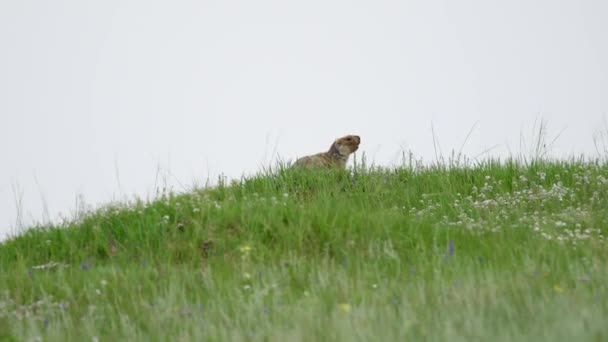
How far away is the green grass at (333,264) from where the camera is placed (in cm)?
446

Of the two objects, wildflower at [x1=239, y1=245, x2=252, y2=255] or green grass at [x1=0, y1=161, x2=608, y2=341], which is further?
→ wildflower at [x1=239, y1=245, x2=252, y2=255]

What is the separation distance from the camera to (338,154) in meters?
12.7

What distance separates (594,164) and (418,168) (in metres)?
2.81

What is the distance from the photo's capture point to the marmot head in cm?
1259

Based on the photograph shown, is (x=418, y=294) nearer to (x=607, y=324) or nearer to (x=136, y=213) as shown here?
(x=607, y=324)

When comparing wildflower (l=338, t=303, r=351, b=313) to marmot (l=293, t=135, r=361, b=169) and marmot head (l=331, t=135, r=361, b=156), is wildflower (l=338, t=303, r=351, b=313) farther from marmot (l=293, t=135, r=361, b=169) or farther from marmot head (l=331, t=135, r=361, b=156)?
marmot head (l=331, t=135, r=361, b=156)

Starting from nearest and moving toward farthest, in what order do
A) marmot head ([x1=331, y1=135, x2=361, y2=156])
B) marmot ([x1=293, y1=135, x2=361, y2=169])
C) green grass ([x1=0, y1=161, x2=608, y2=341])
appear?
green grass ([x1=0, y1=161, x2=608, y2=341]) → marmot ([x1=293, y1=135, x2=361, y2=169]) → marmot head ([x1=331, y1=135, x2=361, y2=156])

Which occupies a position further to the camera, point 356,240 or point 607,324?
point 356,240

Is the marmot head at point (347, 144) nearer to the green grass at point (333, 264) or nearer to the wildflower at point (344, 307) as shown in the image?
the green grass at point (333, 264)

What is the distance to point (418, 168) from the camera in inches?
452

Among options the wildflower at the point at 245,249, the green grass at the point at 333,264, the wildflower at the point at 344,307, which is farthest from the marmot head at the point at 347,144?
the wildflower at the point at 344,307

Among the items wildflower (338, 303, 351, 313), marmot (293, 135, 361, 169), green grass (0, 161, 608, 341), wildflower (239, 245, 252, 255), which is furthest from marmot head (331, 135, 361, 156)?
wildflower (338, 303, 351, 313)

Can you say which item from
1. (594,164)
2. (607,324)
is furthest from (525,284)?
(594,164)

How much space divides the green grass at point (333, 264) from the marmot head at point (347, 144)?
156cm
